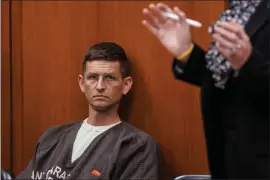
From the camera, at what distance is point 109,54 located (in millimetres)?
1084

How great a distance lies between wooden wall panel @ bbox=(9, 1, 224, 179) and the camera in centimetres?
115

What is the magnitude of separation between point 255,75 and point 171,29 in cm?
16

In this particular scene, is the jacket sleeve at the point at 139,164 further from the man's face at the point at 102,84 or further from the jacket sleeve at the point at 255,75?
the jacket sleeve at the point at 255,75

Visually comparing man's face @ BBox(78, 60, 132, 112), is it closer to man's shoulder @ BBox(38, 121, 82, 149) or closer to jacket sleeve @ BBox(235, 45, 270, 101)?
man's shoulder @ BBox(38, 121, 82, 149)

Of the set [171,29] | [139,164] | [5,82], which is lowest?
[139,164]

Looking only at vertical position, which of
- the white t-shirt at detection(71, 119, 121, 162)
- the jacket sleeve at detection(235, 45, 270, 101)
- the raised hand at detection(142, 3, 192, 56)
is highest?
the raised hand at detection(142, 3, 192, 56)

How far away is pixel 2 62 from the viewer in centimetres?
128

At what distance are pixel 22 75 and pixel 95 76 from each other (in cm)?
31

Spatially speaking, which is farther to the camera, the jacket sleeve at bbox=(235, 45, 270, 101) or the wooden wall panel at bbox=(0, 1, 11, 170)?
the wooden wall panel at bbox=(0, 1, 11, 170)

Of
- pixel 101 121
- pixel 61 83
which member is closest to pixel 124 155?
pixel 101 121

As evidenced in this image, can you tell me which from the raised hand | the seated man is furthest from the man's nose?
the raised hand

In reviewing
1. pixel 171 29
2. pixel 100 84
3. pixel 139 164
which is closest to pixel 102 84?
pixel 100 84

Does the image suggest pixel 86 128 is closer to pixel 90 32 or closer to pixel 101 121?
pixel 101 121

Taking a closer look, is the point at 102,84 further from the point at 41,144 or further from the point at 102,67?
the point at 41,144
